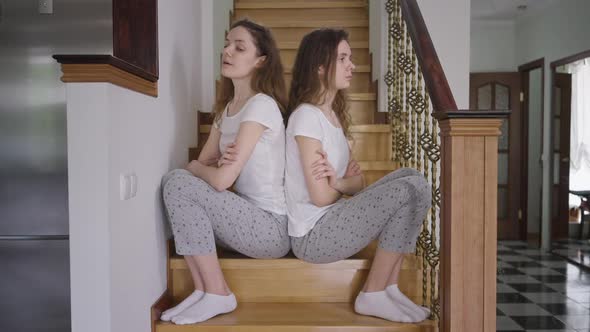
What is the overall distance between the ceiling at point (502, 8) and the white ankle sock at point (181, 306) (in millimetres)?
5366

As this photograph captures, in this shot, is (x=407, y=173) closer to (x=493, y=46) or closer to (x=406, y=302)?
(x=406, y=302)

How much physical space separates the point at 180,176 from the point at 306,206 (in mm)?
462

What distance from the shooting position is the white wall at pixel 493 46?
725 cm

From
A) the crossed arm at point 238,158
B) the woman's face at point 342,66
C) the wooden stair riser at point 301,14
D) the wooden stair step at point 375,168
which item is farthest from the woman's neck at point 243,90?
the wooden stair riser at point 301,14

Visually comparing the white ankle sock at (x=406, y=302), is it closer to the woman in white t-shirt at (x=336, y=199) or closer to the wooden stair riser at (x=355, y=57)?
the woman in white t-shirt at (x=336, y=199)

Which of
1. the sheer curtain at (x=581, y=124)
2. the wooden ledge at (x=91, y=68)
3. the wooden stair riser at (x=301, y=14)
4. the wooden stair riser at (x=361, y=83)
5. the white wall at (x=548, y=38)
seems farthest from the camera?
the sheer curtain at (x=581, y=124)

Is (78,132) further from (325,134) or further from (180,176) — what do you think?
(325,134)

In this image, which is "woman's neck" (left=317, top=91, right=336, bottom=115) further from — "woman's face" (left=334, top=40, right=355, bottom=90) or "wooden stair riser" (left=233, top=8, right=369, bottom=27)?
"wooden stair riser" (left=233, top=8, right=369, bottom=27)

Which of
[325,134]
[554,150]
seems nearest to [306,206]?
[325,134]

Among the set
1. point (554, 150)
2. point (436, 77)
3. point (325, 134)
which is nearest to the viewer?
point (436, 77)

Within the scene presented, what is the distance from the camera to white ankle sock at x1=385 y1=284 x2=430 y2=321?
76.3 inches

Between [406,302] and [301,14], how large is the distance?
3.20 m

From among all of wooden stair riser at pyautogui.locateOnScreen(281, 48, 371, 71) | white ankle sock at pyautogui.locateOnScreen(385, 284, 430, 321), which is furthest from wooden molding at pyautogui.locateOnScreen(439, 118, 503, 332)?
wooden stair riser at pyautogui.locateOnScreen(281, 48, 371, 71)

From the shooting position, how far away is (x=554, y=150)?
20.9 ft
